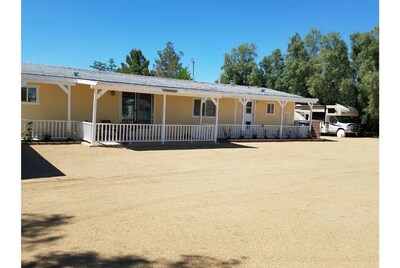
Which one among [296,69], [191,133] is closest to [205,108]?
[191,133]

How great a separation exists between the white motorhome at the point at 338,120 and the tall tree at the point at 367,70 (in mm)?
1230

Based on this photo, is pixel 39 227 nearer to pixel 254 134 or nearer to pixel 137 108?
pixel 137 108

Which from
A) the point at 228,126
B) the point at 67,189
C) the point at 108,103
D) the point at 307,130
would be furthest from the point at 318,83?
the point at 67,189

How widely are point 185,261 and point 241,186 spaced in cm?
401

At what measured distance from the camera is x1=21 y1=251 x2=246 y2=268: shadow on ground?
11.7 feet

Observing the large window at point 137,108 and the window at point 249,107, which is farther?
the window at point 249,107

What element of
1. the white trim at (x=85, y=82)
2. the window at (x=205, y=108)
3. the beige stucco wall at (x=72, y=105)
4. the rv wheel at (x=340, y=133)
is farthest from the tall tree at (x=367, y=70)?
the white trim at (x=85, y=82)

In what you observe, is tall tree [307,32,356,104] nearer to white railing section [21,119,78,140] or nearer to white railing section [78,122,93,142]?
white railing section [78,122,93,142]

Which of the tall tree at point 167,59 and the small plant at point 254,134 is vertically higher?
the tall tree at point 167,59

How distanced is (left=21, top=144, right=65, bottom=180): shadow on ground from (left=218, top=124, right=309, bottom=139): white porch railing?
35.6ft

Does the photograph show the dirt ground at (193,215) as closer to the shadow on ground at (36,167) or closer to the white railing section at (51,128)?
the shadow on ground at (36,167)

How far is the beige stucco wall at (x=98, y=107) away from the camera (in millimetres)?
15172

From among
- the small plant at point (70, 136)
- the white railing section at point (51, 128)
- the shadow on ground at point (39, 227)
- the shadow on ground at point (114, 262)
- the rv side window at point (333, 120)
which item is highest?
the rv side window at point (333, 120)

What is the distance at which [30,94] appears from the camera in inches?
589
